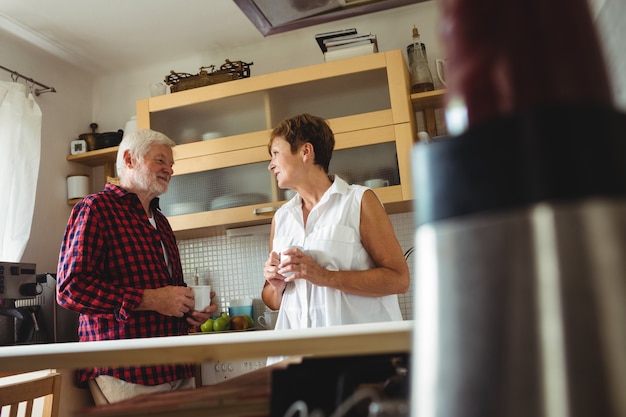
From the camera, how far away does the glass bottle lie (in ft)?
9.28

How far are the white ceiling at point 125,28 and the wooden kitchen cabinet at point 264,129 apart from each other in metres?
0.39

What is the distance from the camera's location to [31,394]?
1.21 meters

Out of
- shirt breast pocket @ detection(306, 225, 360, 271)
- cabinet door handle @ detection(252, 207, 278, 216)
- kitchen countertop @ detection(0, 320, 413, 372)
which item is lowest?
kitchen countertop @ detection(0, 320, 413, 372)

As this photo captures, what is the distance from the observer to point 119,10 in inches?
116

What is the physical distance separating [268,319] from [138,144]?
125 centimetres

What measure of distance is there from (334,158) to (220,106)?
2.36 feet

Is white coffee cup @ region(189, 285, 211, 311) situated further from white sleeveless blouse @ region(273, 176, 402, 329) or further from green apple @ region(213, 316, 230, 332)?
green apple @ region(213, 316, 230, 332)

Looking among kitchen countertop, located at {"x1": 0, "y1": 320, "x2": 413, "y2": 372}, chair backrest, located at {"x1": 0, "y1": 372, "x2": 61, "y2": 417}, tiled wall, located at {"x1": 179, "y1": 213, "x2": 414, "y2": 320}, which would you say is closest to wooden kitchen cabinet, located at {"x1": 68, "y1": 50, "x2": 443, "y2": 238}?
tiled wall, located at {"x1": 179, "y1": 213, "x2": 414, "y2": 320}

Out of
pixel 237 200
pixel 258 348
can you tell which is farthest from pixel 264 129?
pixel 258 348

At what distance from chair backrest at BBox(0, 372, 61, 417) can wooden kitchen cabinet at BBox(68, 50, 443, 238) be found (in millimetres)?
1575

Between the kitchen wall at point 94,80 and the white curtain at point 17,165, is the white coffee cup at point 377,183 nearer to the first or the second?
the kitchen wall at point 94,80

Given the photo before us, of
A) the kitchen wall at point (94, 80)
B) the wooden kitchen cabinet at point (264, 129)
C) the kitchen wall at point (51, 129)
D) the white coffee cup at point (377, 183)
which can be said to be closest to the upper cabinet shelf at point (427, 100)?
the wooden kitchen cabinet at point (264, 129)

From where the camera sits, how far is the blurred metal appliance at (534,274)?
0.17 metres

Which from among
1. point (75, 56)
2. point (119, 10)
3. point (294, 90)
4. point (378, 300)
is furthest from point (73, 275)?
point (75, 56)
